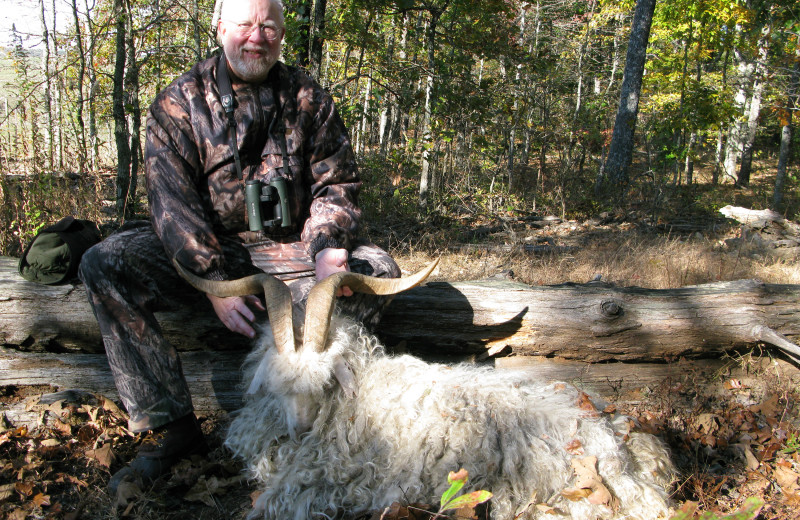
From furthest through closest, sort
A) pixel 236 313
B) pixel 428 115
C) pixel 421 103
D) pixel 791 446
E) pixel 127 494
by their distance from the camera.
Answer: pixel 428 115
pixel 421 103
pixel 791 446
pixel 236 313
pixel 127 494

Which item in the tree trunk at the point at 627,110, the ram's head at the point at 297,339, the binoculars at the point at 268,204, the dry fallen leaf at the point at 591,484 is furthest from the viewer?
the tree trunk at the point at 627,110

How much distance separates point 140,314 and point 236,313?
20.6 inches

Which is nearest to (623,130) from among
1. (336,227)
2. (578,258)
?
(578,258)

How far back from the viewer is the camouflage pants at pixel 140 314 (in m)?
2.68

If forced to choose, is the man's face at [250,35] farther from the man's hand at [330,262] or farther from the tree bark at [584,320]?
the tree bark at [584,320]

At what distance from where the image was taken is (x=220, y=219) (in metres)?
3.24

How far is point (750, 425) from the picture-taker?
329cm

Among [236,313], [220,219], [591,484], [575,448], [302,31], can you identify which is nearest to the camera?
[591,484]

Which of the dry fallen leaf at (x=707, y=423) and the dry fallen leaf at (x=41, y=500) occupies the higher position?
the dry fallen leaf at (x=707, y=423)

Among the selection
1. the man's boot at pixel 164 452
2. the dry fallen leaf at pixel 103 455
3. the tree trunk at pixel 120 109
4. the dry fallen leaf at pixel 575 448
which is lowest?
the dry fallen leaf at pixel 103 455

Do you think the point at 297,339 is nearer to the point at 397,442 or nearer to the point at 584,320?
the point at 397,442

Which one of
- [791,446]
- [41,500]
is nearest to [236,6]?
[41,500]

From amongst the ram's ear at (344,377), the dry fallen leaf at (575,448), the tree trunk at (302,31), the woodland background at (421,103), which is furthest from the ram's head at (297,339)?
the tree trunk at (302,31)

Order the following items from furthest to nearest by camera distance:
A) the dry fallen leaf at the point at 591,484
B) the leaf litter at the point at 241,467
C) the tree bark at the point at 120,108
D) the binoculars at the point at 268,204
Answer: the tree bark at the point at 120,108, the binoculars at the point at 268,204, the leaf litter at the point at 241,467, the dry fallen leaf at the point at 591,484
